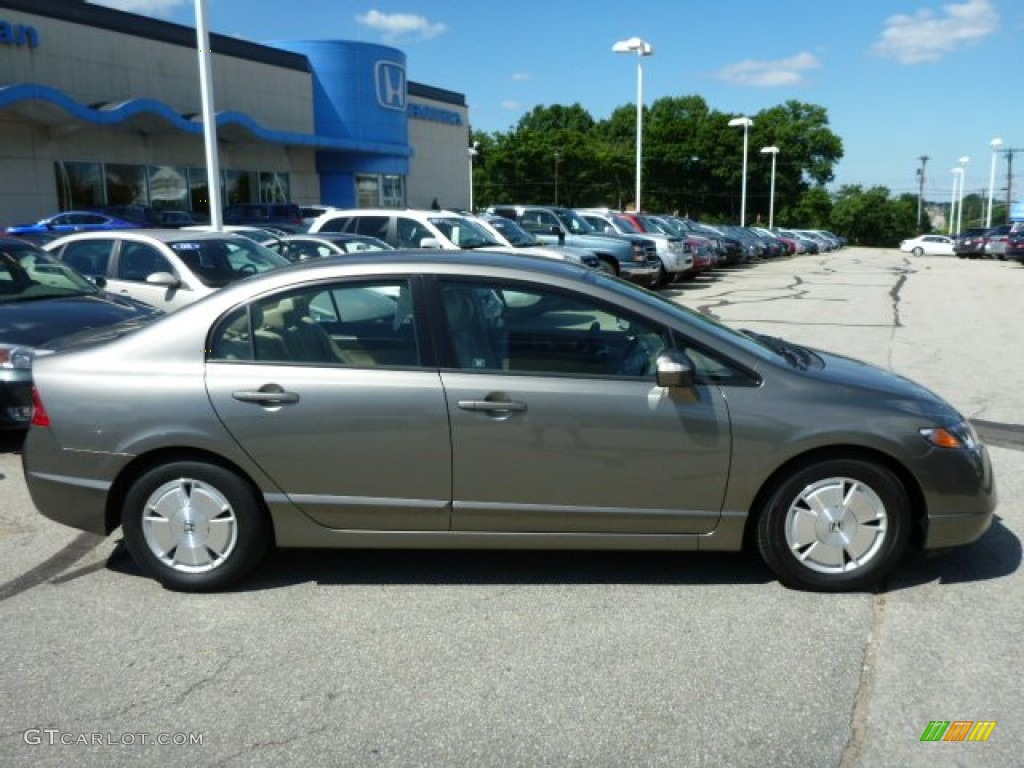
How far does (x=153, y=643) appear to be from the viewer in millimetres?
3775

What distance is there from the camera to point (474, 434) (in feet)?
13.1

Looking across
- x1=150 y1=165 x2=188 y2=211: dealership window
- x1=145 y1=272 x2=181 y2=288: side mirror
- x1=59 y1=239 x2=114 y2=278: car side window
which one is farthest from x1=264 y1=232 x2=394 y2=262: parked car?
x1=150 y1=165 x2=188 y2=211: dealership window

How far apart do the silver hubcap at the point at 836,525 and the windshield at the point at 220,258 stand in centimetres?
675

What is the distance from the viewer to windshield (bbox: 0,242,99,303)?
752 centimetres

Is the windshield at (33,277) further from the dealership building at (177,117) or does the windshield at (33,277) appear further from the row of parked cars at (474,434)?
the dealership building at (177,117)

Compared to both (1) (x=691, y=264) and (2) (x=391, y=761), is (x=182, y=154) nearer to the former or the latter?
(1) (x=691, y=264)

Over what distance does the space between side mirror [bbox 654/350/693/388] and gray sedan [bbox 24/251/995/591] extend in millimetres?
10

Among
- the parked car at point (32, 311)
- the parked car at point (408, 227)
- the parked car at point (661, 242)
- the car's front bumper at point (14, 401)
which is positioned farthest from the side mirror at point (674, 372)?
the parked car at point (661, 242)

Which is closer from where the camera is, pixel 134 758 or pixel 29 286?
pixel 134 758

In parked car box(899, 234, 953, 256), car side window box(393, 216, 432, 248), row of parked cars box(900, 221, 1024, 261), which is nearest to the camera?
car side window box(393, 216, 432, 248)

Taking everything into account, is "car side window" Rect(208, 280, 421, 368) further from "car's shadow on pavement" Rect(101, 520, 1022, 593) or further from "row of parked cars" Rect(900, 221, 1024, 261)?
"row of parked cars" Rect(900, 221, 1024, 261)

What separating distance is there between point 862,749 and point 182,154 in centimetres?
3187

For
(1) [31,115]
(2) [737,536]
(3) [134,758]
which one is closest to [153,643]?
(3) [134,758]
